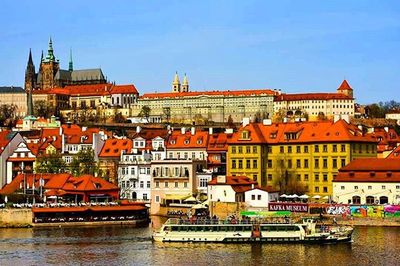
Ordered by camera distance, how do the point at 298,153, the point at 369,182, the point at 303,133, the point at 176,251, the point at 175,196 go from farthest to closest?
1. the point at 303,133
2. the point at 298,153
3. the point at 175,196
4. the point at 369,182
5. the point at 176,251

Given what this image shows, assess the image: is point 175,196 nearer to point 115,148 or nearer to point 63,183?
point 63,183

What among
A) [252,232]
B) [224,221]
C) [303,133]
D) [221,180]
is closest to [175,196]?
[221,180]

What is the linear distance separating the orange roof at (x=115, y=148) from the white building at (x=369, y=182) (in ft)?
82.0

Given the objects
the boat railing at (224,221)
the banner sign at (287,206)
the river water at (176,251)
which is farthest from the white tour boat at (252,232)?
the banner sign at (287,206)

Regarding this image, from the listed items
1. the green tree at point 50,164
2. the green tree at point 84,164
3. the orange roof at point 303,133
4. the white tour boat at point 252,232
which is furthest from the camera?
the green tree at point 50,164

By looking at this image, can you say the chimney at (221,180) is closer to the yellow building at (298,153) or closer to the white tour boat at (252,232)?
the yellow building at (298,153)

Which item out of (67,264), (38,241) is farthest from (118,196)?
(67,264)

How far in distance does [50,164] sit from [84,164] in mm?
3627

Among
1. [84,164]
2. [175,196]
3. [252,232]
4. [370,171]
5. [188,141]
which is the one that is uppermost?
[188,141]

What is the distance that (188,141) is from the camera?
8919 centimetres

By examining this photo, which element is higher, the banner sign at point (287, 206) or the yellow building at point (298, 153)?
the yellow building at point (298, 153)

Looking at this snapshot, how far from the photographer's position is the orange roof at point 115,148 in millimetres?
90750

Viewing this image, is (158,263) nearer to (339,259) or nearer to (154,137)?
(339,259)

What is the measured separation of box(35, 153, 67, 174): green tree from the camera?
8762 cm
